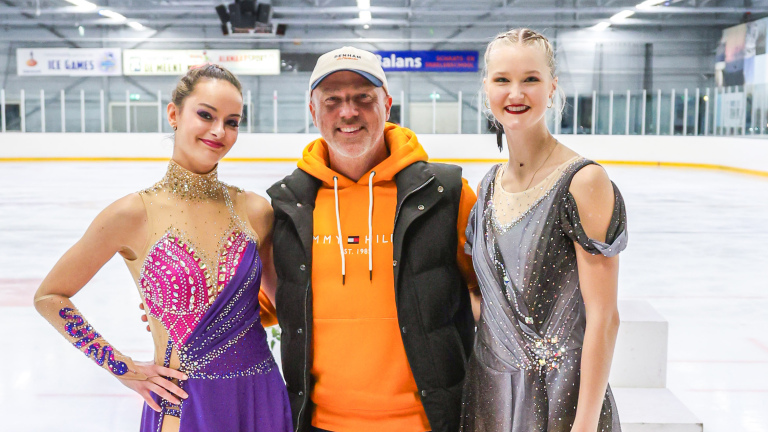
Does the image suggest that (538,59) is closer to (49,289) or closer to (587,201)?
(587,201)

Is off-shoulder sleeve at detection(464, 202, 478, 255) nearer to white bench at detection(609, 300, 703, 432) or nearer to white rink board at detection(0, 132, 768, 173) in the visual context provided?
white bench at detection(609, 300, 703, 432)

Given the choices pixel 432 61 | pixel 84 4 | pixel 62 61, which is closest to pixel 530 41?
pixel 84 4

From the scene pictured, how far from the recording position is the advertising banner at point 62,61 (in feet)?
66.2

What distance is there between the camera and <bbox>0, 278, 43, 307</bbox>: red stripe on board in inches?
197

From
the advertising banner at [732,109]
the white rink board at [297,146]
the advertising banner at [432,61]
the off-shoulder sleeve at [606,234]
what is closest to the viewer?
the off-shoulder sleeve at [606,234]

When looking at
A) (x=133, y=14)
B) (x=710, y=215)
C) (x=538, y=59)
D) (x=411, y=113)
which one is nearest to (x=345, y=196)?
(x=538, y=59)

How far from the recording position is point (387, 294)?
1714 millimetres

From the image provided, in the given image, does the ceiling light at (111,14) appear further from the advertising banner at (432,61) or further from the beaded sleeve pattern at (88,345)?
the beaded sleeve pattern at (88,345)

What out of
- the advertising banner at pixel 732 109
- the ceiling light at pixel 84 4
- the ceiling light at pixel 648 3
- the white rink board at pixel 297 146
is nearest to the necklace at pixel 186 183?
the white rink board at pixel 297 146

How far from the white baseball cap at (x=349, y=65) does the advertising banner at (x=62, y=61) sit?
20438 millimetres

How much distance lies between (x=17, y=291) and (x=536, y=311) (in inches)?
187

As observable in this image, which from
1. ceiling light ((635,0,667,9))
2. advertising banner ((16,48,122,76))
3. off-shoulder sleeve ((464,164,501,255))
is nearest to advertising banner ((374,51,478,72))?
ceiling light ((635,0,667,9))

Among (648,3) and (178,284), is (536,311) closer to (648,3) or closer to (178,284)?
(178,284)

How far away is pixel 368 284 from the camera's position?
1717 millimetres
